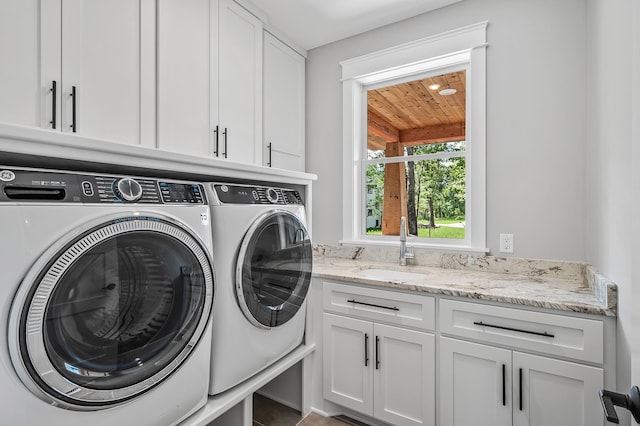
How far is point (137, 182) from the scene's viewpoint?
103 centimetres

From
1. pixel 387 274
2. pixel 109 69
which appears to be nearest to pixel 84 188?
pixel 109 69

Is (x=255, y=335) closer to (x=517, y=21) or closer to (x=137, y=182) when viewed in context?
(x=137, y=182)

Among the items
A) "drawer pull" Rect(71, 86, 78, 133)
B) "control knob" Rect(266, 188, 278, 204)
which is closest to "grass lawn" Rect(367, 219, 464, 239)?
"control knob" Rect(266, 188, 278, 204)

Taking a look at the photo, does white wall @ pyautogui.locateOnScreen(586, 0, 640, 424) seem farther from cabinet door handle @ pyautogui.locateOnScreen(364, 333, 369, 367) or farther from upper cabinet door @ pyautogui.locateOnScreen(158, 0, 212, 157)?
upper cabinet door @ pyautogui.locateOnScreen(158, 0, 212, 157)

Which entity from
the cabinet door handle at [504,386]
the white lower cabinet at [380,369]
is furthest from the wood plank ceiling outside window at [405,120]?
the cabinet door handle at [504,386]

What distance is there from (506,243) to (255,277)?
1.54 m

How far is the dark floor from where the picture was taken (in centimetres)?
185

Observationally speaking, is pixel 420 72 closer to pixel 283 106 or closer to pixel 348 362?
pixel 283 106

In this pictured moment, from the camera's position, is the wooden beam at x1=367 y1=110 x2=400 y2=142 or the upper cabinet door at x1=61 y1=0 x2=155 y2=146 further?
the wooden beam at x1=367 y1=110 x2=400 y2=142

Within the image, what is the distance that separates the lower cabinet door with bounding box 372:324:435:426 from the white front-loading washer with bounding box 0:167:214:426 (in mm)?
932

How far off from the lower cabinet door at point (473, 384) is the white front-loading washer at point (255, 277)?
2.60 ft

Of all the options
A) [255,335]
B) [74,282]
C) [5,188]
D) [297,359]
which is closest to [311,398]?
[297,359]

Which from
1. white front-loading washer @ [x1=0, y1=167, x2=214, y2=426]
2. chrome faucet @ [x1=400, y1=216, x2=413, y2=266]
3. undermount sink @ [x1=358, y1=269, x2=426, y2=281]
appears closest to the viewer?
white front-loading washer @ [x1=0, y1=167, x2=214, y2=426]

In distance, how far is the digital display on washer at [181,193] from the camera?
111 centimetres
